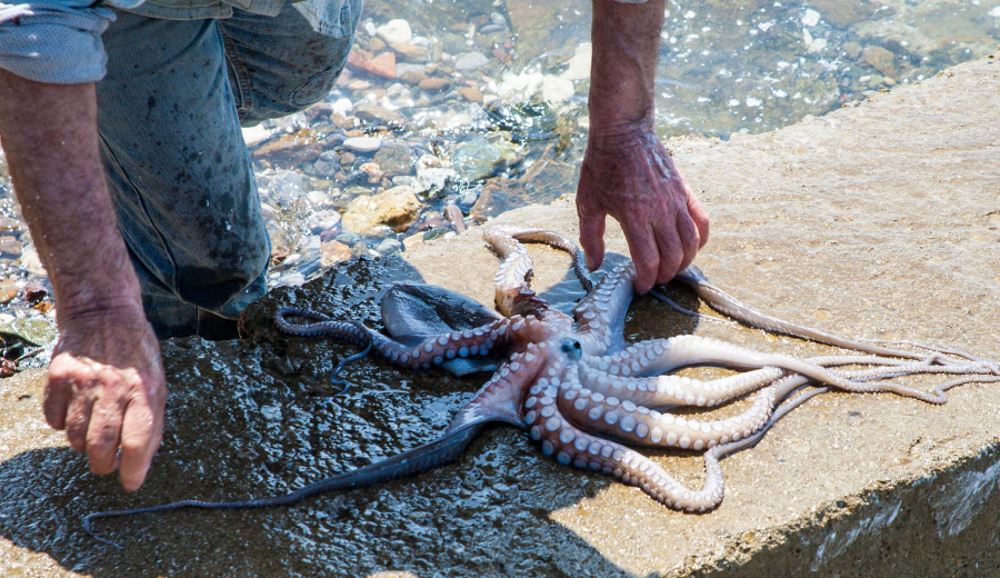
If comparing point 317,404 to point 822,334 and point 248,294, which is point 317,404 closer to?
point 248,294

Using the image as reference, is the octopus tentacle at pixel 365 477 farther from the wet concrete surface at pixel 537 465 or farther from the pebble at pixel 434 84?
the pebble at pixel 434 84

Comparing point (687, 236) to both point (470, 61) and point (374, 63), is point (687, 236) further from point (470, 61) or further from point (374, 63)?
point (374, 63)

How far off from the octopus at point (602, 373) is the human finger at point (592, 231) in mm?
123

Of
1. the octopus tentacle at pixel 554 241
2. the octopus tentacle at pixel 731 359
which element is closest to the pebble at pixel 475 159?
the octopus tentacle at pixel 554 241

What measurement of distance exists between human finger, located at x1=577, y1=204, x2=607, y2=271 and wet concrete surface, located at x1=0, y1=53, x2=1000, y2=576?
300mm

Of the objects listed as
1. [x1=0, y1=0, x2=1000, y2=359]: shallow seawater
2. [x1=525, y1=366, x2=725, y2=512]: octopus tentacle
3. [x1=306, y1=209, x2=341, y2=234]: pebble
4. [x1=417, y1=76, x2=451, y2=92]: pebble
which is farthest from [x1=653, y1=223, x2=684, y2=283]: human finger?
[x1=417, y1=76, x2=451, y2=92]: pebble

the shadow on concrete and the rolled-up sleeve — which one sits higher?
the rolled-up sleeve

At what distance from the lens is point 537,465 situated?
9.85 feet

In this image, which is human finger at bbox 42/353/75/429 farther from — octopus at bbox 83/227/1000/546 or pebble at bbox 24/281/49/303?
pebble at bbox 24/281/49/303

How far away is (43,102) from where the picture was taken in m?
2.47

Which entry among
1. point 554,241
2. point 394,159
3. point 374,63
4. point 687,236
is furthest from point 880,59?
point 687,236

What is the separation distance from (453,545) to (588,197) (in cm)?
160

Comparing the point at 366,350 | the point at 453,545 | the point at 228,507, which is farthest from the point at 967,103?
the point at 228,507

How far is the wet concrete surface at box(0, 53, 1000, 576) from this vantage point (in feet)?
8.85
